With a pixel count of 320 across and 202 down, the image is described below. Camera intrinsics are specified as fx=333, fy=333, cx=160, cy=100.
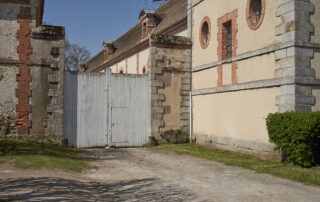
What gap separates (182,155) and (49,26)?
645cm

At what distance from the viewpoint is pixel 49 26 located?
11.8 meters

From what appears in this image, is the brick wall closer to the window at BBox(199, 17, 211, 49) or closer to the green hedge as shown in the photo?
the window at BBox(199, 17, 211, 49)

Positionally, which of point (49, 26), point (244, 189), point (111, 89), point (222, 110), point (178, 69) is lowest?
point (244, 189)

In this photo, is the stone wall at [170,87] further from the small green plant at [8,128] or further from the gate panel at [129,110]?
the small green plant at [8,128]

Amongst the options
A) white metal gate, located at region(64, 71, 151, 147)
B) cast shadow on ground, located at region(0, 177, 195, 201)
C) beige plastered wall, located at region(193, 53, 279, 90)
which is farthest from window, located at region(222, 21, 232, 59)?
cast shadow on ground, located at region(0, 177, 195, 201)

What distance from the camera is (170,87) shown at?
13430 mm

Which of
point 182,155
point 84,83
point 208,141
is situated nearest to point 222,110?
point 208,141

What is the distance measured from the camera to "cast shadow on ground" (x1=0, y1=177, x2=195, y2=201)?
4895 mm

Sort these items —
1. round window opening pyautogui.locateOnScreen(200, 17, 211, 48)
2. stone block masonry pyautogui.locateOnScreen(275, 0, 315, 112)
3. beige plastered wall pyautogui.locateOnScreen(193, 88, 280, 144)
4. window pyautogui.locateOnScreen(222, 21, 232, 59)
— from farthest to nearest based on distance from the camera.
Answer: round window opening pyautogui.locateOnScreen(200, 17, 211, 48), window pyautogui.locateOnScreen(222, 21, 232, 59), beige plastered wall pyautogui.locateOnScreen(193, 88, 280, 144), stone block masonry pyautogui.locateOnScreen(275, 0, 315, 112)

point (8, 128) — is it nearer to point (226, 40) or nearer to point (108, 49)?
point (226, 40)

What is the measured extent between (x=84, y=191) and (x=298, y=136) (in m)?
5.14

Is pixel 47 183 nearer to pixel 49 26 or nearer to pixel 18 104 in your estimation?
pixel 18 104

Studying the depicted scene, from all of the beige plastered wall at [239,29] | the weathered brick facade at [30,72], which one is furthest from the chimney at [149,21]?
the weathered brick facade at [30,72]

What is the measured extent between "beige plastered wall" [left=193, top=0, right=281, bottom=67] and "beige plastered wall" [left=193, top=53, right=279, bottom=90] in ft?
1.25
